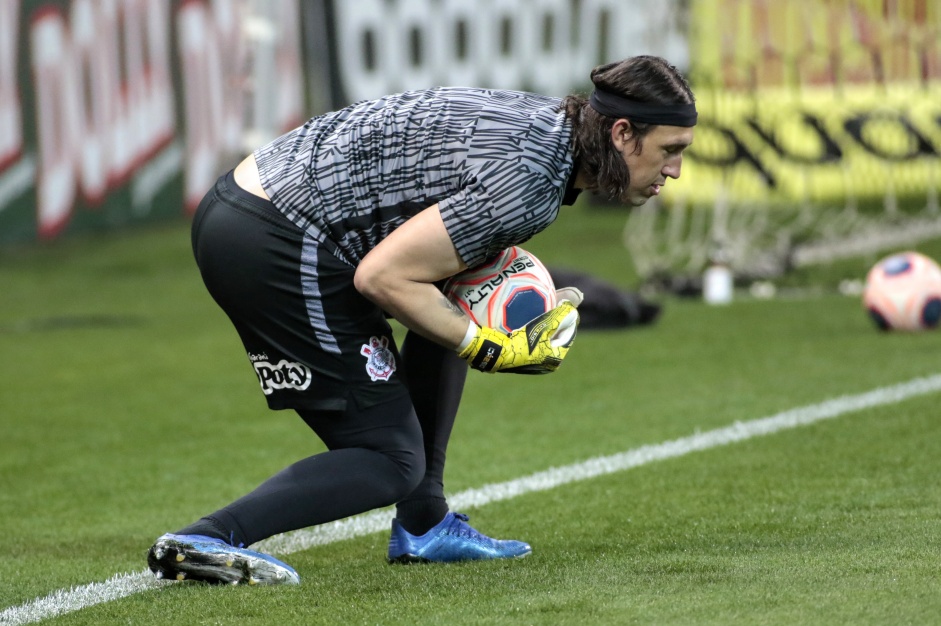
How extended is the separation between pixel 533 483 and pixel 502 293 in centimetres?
165

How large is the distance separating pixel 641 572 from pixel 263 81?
13812mm

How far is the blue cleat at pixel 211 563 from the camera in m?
3.45

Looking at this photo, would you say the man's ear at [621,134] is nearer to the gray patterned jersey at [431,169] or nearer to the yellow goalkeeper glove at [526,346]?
the gray patterned jersey at [431,169]

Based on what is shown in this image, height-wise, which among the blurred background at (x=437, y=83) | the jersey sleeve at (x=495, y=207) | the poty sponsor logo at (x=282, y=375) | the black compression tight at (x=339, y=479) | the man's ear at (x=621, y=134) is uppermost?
the man's ear at (x=621, y=134)

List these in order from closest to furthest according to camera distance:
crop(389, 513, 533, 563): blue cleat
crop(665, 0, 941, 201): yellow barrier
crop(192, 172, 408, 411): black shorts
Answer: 1. crop(192, 172, 408, 411): black shorts
2. crop(389, 513, 533, 563): blue cleat
3. crop(665, 0, 941, 201): yellow barrier

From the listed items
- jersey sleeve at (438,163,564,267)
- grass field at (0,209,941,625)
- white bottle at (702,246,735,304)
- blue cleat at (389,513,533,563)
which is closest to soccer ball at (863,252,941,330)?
grass field at (0,209,941,625)

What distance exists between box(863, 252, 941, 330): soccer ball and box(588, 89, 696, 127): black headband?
5.20 meters

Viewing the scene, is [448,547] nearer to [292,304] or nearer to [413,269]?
[292,304]

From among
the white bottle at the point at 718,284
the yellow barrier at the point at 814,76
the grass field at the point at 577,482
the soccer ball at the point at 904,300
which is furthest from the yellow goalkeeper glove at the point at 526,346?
the yellow barrier at the point at 814,76

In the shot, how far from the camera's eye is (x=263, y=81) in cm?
1666

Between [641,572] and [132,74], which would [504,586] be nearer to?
[641,572]

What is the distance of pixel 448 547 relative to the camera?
3.95 meters

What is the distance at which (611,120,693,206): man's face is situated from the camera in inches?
132

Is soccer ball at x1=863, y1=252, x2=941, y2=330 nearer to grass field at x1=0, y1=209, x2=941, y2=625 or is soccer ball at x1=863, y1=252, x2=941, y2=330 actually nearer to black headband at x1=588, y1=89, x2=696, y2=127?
grass field at x1=0, y1=209, x2=941, y2=625
